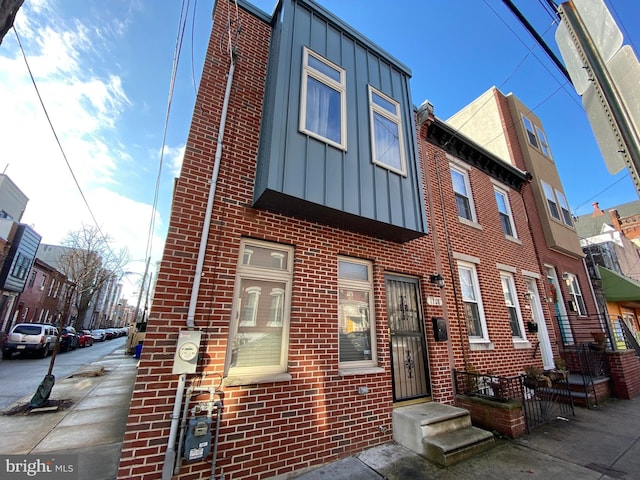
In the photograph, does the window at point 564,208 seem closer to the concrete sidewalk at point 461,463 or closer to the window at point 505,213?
the window at point 505,213

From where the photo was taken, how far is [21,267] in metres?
21.1

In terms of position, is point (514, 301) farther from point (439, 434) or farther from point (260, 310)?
point (260, 310)

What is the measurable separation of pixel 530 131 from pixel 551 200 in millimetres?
3264

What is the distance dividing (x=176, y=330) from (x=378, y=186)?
375cm

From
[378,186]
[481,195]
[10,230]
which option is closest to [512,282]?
[481,195]

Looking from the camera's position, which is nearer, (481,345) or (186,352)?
(186,352)

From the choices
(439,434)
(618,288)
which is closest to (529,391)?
(439,434)

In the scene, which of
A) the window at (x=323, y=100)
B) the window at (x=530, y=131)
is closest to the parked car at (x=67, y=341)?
the window at (x=323, y=100)

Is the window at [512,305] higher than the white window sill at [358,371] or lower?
higher

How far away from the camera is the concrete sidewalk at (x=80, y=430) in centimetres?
379

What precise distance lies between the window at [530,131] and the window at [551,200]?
2065mm

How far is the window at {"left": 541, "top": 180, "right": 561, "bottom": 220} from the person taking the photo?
34.2 ft

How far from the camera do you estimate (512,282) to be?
7.67 meters

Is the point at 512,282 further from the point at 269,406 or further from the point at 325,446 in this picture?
the point at 269,406
